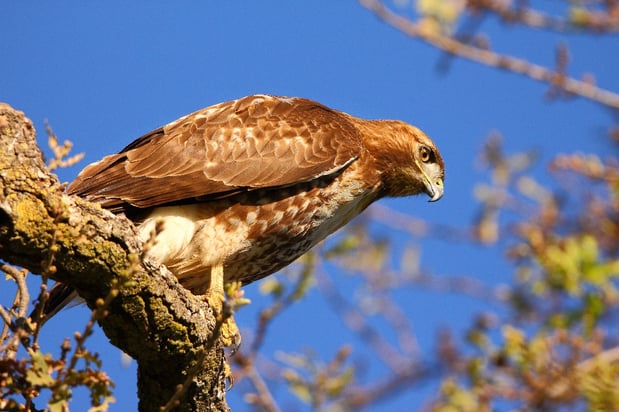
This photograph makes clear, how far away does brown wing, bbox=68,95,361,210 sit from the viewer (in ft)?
17.4

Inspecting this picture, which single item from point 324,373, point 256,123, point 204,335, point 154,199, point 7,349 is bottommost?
point 7,349

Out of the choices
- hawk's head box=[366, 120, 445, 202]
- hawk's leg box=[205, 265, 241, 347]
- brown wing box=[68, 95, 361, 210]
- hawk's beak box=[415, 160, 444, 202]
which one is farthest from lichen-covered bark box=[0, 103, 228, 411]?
hawk's beak box=[415, 160, 444, 202]

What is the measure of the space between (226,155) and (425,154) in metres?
1.74

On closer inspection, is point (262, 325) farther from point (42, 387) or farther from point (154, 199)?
point (42, 387)

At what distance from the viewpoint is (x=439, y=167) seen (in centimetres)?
685

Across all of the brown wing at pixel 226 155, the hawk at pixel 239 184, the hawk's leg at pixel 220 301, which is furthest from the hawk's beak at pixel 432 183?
the hawk's leg at pixel 220 301

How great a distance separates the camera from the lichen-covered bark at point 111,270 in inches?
138

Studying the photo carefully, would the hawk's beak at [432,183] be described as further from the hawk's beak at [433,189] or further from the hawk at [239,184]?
the hawk at [239,184]

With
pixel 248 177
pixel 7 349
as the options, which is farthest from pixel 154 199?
pixel 7 349

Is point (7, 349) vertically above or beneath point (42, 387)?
above

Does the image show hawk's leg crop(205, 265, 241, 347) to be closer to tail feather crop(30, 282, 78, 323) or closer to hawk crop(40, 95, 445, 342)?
hawk crop(40, 95, 445, 342)

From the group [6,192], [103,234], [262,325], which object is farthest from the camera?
[262,325]

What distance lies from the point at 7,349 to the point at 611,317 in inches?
178

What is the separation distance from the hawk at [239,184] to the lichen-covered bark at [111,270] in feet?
A: 2.78
